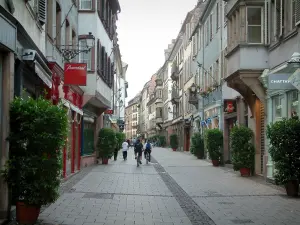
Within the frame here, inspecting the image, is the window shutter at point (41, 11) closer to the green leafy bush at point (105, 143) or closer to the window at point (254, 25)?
the window at point (254, 25)

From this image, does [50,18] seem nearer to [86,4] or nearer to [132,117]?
[86,4]

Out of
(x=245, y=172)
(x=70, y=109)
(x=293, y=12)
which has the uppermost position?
(x=293, y=12)

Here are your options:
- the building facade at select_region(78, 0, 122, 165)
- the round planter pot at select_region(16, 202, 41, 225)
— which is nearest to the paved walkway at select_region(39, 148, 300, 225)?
the round planter pot at select_region(16, 202, 41, 225)

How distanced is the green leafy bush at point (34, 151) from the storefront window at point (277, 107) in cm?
1091

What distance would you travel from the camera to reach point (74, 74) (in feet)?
57.7

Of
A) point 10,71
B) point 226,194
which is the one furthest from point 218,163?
point 10,71

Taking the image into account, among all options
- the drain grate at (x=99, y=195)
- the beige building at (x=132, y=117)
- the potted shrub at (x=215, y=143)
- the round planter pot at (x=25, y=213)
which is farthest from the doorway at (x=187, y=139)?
the beige building at (x=132, y=117)

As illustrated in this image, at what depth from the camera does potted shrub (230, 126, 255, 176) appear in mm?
20391

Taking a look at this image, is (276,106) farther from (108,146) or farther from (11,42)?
(108,146)

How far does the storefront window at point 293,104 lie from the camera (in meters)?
16.3

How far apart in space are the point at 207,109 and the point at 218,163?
8743 millimetres

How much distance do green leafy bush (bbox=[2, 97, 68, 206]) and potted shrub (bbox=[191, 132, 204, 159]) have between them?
26915 mm

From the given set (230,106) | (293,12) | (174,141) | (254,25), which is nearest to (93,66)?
(230,106)

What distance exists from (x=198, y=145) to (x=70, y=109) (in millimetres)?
17588
